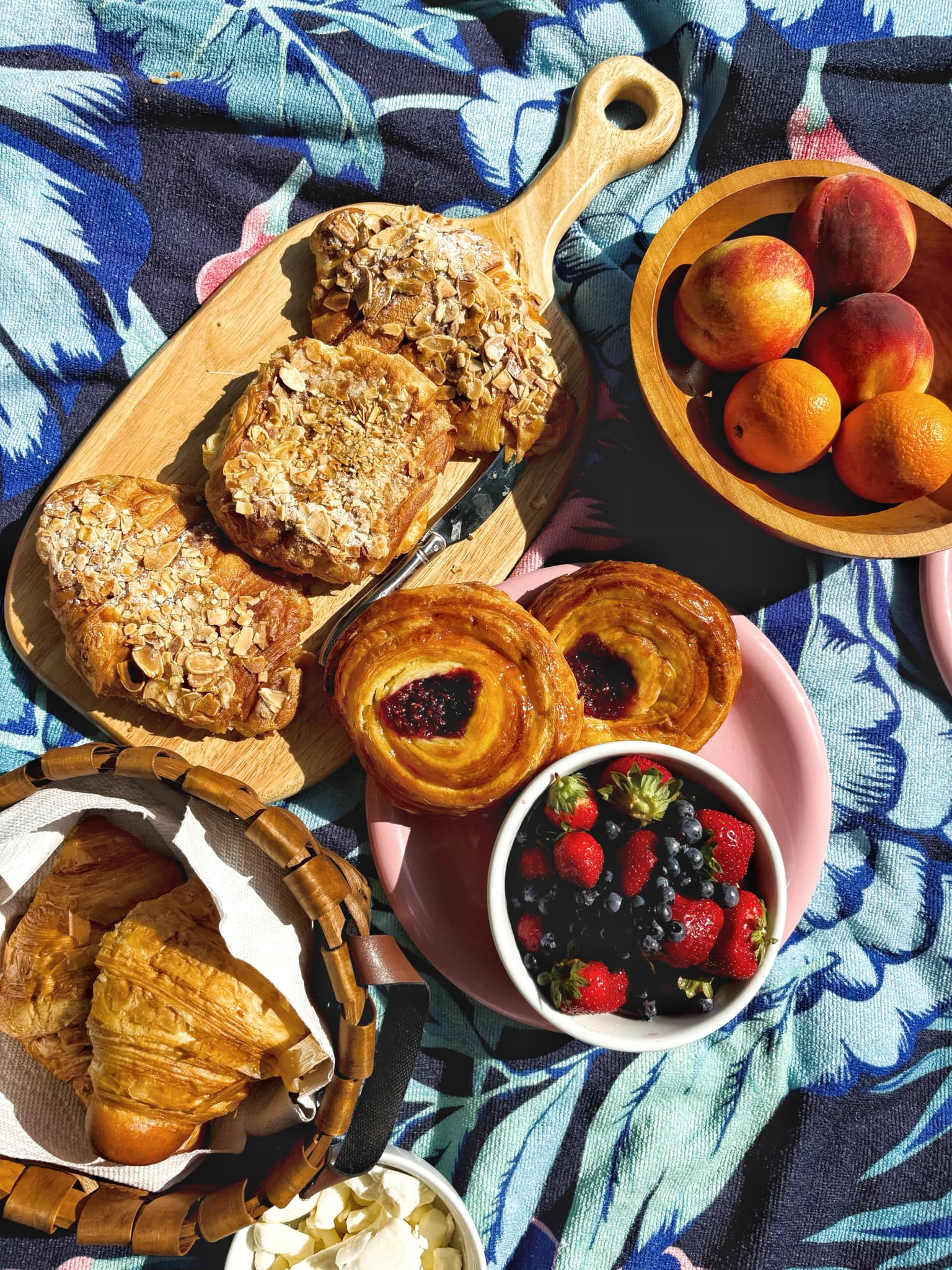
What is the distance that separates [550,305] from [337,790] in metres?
1.11

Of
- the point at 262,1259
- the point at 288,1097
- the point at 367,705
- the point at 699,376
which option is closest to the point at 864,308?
the point at 699,376

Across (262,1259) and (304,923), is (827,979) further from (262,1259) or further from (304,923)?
(262,1259)

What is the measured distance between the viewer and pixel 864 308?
1.68 m

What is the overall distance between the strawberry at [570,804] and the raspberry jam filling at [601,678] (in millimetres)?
230

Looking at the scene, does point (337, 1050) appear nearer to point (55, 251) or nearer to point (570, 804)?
point (570, 804)

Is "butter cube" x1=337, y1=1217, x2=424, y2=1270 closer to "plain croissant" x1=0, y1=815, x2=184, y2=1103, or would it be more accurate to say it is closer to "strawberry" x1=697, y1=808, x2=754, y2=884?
"plain croissant" x1=0, y1=815, x2=184, y2=1103

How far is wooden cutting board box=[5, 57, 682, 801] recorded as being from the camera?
1776mm

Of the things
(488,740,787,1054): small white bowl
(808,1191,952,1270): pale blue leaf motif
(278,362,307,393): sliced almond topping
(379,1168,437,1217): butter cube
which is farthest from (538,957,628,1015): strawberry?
(278,362,307,393): sliced almond topping

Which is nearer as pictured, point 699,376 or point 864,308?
point 864,308

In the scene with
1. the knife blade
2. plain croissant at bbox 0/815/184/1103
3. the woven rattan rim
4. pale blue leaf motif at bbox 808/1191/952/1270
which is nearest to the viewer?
the woven rattan rim

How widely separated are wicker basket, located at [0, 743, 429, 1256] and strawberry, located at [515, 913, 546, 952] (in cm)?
19

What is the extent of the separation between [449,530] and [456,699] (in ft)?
1.16

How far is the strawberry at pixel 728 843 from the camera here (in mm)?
1487

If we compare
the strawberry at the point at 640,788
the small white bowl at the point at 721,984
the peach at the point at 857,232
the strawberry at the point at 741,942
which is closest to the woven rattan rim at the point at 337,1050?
the small white bowl at the point at 721,984
